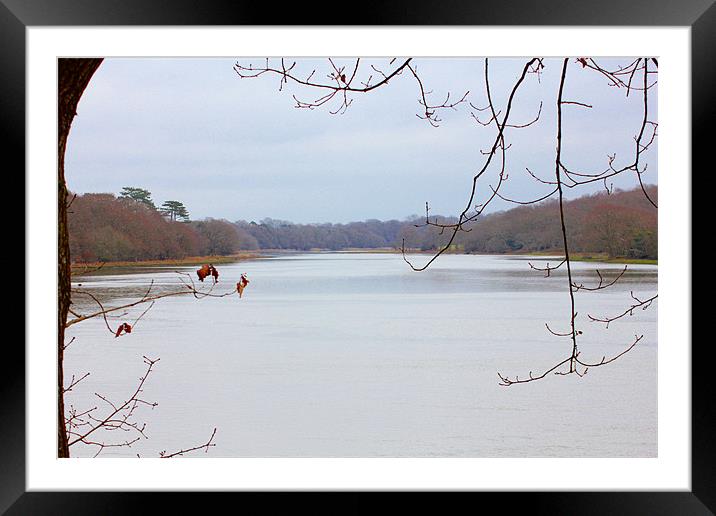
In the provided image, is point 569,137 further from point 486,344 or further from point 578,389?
point 578,389

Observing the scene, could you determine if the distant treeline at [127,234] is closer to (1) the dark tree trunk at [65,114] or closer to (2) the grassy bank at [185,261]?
(2) the grassy bank at [185,261]

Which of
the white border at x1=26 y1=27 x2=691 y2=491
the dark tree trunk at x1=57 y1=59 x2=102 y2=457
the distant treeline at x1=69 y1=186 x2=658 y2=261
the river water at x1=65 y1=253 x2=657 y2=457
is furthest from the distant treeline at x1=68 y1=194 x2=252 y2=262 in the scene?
the white border at x1=26 y1=27 x2=691 y2=491

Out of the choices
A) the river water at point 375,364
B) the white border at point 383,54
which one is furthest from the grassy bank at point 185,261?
the white border at point 383,54

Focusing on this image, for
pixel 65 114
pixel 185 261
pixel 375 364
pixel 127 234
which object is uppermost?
pixel 65 114

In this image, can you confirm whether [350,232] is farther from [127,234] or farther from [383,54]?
[383,54]

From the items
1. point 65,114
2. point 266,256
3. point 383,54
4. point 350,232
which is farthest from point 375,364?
point 383,54

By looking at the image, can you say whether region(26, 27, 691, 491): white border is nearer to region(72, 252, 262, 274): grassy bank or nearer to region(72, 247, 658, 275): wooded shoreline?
region(72, 252, 262, 274): grassy bank
